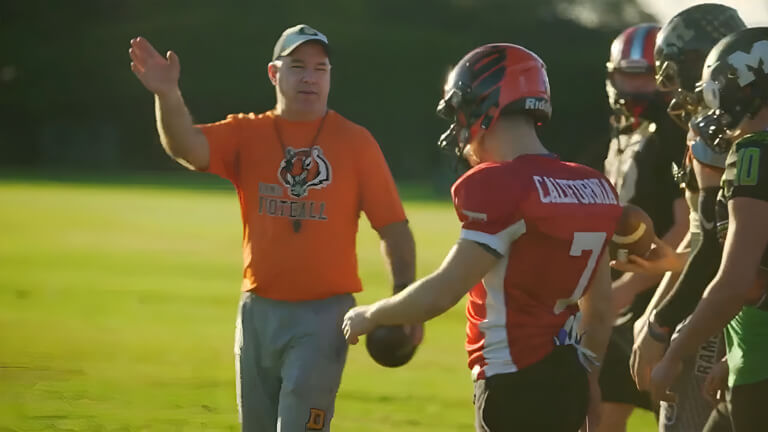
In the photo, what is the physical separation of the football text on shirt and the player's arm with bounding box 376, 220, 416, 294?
182 centimetres

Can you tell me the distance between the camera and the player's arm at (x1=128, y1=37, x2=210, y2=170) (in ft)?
18.6

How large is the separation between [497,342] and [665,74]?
189 centimetres

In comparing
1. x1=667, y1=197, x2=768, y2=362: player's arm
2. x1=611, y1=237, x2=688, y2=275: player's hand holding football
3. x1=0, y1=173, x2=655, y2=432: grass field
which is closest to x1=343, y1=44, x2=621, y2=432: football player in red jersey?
x1=667, y1=197, x2=768, y2=362: player's arm

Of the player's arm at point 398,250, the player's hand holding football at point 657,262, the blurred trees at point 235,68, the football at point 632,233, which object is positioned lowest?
the blurred trees at point 235,68

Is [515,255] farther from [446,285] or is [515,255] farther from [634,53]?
[634,53]

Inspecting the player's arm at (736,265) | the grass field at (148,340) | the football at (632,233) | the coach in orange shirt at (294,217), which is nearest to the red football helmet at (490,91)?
the player's arm at (736,265)

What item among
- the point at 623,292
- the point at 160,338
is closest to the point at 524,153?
the point at 623,292

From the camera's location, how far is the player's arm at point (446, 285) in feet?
12.8

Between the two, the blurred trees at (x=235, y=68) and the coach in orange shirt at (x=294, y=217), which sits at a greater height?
the coach in orange shirt at (x=294, y=217)

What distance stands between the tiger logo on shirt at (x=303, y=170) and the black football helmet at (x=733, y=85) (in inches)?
76.9

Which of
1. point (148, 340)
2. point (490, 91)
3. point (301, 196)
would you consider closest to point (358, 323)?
point (490, 91)

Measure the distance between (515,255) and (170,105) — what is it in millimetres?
2188

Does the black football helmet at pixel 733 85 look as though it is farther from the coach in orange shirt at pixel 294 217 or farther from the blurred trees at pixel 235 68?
the blurred trees at pixel 235 68

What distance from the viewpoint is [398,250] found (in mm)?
5988
